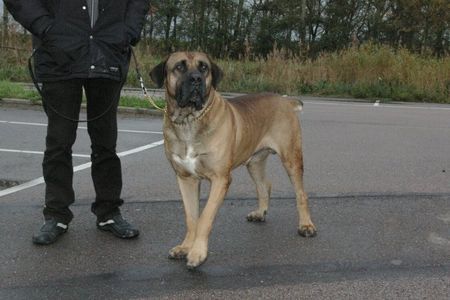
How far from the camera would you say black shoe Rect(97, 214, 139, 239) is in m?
4.67

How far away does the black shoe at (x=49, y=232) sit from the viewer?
4469 mm

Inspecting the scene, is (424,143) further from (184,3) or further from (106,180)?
(184,3)

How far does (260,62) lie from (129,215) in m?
18.0

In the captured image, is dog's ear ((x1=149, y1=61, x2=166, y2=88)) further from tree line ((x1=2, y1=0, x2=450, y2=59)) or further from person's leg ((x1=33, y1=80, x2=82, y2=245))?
tree line ((x1=2, y1=0, x2=450, y2=59))

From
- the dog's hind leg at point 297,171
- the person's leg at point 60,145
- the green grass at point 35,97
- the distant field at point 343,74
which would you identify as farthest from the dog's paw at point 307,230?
the distant field at point 343,74

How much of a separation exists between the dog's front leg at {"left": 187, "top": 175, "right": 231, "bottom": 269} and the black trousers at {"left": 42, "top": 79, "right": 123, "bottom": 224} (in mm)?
954

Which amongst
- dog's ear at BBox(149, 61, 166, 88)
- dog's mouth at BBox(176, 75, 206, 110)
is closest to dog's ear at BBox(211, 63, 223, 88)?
dog's mouth at BBox(176, 75, 206, 110)

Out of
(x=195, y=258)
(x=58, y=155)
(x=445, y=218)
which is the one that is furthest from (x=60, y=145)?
(x=445, y=218)

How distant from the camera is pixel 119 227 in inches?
186

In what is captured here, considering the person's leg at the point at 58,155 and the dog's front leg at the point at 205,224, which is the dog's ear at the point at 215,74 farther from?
the person's leg at the point at 58,155

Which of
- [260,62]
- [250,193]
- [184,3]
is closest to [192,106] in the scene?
[250,193]

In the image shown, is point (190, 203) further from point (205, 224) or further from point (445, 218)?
A: point (445, 218)

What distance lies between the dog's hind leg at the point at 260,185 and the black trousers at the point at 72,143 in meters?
1.19

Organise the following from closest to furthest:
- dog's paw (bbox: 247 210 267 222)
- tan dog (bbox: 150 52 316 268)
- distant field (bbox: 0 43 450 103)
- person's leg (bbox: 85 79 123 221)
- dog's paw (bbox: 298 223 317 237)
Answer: tan dog (bbox: 150 52 316 268)
person's leg (bbox: 85 79 123 221)
dog's paw (bbox: 298 223 317 237)
dog's paw (bbox: 247 210 267 222)
distant field (bbox: 0 43 450 103)
